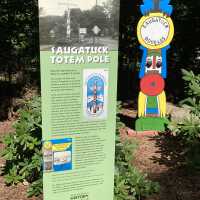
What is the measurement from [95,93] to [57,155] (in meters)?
0.60

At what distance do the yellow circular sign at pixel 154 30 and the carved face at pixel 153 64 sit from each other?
0.60 feet

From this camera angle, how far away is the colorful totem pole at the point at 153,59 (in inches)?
279

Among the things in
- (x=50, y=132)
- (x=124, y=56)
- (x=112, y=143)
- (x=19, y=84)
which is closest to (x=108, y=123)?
(x=112, y=143)

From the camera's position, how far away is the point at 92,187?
3.77 meters

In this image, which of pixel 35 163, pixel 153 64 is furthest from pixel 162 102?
pixel 35 163

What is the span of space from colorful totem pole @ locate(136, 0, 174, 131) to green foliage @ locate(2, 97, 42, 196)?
2508mm

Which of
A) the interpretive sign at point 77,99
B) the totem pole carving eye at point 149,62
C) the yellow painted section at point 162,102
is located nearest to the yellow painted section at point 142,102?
the yellow painted section at point 162,102

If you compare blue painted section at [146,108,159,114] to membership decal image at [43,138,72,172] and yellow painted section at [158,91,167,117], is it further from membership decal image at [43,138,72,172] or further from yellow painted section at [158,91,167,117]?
membership decal image at [43,138,72,172]

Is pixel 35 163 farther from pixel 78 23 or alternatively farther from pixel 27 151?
pixel 78 23

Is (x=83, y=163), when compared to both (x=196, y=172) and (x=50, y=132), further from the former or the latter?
(x=196, y=172)

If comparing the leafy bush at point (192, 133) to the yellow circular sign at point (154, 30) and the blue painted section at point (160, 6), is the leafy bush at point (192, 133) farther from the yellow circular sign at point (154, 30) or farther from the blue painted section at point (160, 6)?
the blue painted section at point (160, 6)

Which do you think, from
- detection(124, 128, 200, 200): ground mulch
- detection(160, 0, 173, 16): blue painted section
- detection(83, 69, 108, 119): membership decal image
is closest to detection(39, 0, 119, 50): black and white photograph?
detection(83, 69, 108, 119): membership decal image

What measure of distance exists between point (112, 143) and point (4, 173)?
2166 millimetres

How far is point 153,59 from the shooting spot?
7148 mm
